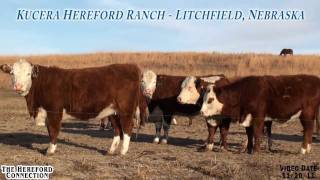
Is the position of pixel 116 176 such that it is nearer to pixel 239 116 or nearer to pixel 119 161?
pixel 119 161

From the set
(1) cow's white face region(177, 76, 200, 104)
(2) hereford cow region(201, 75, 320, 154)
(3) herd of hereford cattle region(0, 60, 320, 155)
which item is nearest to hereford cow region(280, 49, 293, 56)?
(1) cow's white face region(177, 76, 200, 104)

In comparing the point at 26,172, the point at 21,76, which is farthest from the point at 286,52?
the point at 26,172

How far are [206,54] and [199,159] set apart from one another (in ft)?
140

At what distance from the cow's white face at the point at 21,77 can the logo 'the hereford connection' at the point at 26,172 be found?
7.82 ft

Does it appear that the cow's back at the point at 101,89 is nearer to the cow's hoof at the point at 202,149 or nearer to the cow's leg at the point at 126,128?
the cow's leg at the point at 126,128

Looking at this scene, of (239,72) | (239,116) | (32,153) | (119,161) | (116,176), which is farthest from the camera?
(239,72)

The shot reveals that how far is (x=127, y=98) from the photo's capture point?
1191 cm

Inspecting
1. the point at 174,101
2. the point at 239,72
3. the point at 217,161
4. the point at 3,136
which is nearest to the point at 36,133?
the point at 3,136

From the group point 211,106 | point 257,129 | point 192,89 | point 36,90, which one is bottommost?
point 257,129

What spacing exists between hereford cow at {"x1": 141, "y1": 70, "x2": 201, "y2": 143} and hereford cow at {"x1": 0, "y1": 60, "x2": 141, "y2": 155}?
2.99 m

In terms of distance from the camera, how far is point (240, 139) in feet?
50.4
